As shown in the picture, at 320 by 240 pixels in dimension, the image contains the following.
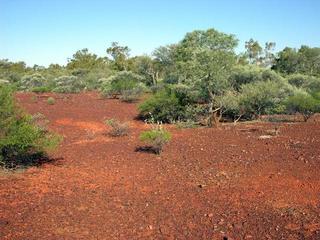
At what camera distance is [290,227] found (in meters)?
7.16

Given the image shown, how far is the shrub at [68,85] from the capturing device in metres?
40.2

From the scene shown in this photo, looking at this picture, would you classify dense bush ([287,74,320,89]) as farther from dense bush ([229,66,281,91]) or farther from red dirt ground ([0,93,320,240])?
red dirt ground ([0,93,320,240])

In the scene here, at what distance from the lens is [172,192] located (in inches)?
→ 361

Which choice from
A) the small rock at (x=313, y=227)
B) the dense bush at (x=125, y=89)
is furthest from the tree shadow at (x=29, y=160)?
the dense bush at (x=125, y=89)

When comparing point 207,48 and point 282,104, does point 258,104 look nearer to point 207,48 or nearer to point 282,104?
point 282,104

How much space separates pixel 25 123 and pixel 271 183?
20.5ft

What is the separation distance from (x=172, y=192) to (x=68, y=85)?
34.1 m

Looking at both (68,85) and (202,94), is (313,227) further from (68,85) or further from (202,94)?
(68,85)

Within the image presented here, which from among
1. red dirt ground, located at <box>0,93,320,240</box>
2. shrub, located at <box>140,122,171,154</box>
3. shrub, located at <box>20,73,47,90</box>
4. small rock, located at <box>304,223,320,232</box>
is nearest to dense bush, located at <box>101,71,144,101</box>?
red dirt ground, located at <box>0,93,320,240</box>

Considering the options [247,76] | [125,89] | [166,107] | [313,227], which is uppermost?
[247,76]

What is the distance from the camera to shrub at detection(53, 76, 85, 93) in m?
40.2

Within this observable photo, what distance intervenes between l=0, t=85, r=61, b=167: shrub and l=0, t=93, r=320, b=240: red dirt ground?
2.14 ft

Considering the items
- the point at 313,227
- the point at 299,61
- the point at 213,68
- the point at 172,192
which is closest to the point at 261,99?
the point at 213,68

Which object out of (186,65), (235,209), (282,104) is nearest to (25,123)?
(235,209)
